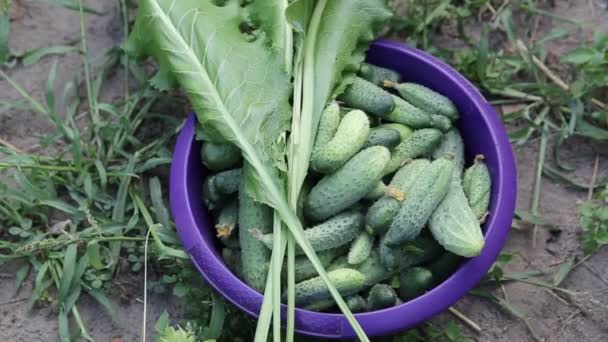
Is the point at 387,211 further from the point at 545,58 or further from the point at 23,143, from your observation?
the point at 23,143

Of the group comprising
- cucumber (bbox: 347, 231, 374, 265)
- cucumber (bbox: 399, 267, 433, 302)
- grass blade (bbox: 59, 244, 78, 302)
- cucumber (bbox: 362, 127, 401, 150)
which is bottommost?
grass blade (bbox: 59, 244, 78, 302)

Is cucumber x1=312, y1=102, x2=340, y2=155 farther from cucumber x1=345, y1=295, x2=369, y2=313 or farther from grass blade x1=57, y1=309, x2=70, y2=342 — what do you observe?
grass blade x1=57, y1=309, x2=70, y2=342

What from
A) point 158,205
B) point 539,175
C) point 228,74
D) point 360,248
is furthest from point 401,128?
point 158,205

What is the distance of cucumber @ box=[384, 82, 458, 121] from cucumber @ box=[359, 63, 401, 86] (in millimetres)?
37

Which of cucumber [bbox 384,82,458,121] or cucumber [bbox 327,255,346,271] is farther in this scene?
cucumber [bbox 384,82,458,121]

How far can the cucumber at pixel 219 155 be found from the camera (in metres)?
1.84

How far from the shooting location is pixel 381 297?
1.72 metres

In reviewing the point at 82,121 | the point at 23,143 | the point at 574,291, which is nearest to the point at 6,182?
the point at 23,143

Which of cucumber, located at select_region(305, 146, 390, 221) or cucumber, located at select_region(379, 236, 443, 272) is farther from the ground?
cucumber, located at select_region(305, 146, 390, 221)

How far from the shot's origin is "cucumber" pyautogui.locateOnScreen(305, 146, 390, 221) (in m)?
1.70

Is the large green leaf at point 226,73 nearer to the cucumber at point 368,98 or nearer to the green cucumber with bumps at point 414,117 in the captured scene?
the cucumber at point 368,98

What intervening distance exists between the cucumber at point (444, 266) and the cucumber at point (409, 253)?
0.07ft

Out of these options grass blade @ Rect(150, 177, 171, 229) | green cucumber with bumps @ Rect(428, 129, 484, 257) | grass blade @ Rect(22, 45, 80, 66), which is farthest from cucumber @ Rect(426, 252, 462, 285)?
grass blade @ Rect(22, 45, 80, 66)

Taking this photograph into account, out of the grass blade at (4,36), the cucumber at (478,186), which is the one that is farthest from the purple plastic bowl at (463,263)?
the grass blade at (4,36)
